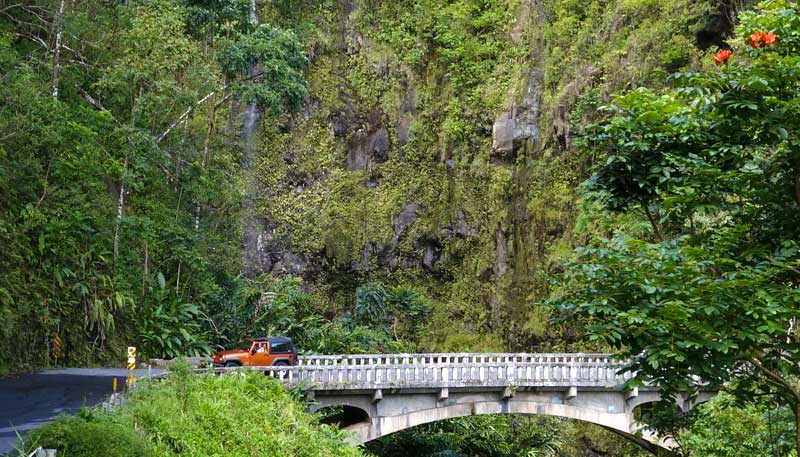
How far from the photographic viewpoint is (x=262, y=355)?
2444cm

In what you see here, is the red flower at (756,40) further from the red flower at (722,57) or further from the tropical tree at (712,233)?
the red flower at (722,57)

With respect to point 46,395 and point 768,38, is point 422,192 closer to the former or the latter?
point 46,395

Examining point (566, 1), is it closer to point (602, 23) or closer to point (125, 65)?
point (602, 23)

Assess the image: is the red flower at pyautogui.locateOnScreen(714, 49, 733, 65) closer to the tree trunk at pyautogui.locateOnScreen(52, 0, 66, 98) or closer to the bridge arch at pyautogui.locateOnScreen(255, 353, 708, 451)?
the bridge arch at pyautogui.locateOnScreen(255, 353, 708, 451)

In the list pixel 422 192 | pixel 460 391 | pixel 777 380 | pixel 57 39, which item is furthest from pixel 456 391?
pixel 777 380

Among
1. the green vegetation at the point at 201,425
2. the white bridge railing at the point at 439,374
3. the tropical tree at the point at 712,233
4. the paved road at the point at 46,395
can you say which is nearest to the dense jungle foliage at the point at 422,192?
the tropical tree at the point at 712,233

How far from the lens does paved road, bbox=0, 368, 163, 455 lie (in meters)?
13.0

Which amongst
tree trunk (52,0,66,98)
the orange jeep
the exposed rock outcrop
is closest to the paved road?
the orange jeep

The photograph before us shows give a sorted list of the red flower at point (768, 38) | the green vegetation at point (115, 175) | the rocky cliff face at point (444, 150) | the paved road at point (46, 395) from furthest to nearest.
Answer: the rocky cliff face at point (444, 150) → the green vegetation at point (115, 175) → the paved road at point (46, 395) → the red flower at point (768, 38)

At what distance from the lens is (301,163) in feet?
138

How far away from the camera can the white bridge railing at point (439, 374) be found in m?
23.0

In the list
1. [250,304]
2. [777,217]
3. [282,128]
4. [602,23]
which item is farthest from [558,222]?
[777,217]

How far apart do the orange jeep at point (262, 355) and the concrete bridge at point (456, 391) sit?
2.14ft

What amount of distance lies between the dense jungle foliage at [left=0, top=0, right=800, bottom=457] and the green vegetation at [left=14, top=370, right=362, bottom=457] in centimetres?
14
